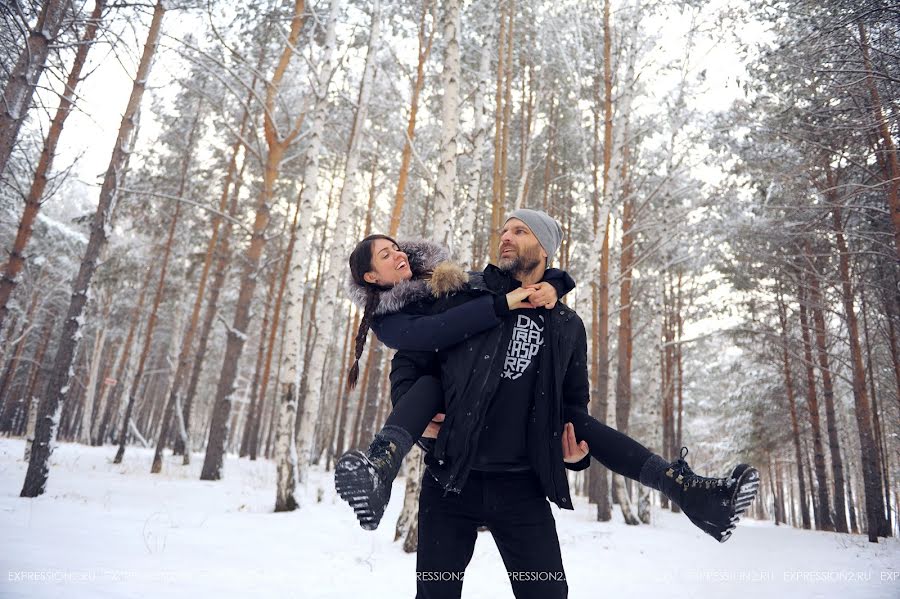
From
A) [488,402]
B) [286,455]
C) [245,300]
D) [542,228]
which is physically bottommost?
[286,455]

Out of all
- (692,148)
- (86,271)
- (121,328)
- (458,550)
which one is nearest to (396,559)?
(458,550)

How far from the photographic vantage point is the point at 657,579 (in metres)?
5.73

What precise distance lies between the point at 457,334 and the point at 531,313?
376mm

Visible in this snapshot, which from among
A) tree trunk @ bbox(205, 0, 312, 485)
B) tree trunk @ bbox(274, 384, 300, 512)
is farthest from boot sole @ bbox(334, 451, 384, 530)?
tree trunk @ bbox(205, 0, 312, 485)

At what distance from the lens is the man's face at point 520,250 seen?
2.16 meters

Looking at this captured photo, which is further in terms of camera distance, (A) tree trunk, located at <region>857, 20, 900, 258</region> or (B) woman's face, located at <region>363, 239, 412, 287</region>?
(A) tree trunk, located at <region>857, 20, 900, 258</region>

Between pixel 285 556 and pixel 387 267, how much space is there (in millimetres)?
4547

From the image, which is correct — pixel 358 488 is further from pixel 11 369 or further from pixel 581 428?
pixel 11 369

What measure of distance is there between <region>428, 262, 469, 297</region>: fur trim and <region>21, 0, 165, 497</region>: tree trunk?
7.57 metres

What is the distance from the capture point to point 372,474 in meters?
1.57

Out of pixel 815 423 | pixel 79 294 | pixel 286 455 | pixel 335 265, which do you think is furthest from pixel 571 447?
pixel 815 423

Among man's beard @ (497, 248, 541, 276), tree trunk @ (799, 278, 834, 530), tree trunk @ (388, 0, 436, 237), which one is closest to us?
man's beard @ (497, 248, 541, 276)

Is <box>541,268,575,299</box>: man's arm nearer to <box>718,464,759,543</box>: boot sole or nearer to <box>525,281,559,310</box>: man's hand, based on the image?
<box>525,281,559,310</box>: man's hand

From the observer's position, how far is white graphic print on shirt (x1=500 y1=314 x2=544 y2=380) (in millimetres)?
1944
